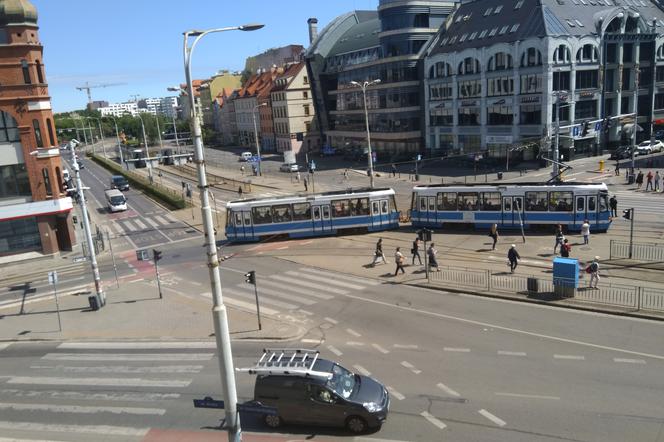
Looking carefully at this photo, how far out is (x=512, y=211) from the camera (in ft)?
107

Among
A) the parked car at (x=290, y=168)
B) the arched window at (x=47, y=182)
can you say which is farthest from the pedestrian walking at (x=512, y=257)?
the parked car at (x=290, y=168)

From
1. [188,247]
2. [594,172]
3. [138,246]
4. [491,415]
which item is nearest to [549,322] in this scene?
[491,415]

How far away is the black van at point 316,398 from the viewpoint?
12.7 meters

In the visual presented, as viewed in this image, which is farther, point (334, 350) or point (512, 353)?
point (334, 350)

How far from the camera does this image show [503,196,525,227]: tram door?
3231cm

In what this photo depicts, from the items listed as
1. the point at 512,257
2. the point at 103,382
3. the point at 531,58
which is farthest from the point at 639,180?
the point at 103,382

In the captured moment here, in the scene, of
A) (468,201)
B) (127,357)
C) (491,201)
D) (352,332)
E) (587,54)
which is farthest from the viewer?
(587,54)

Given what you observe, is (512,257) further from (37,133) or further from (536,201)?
(37,133)

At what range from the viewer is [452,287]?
23484 mm

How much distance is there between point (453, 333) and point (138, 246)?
1076 inches

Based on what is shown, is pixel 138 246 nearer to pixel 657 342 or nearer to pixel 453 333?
pixel 453 333

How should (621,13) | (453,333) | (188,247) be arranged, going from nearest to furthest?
(453,333)
(188,247)
(621,13)

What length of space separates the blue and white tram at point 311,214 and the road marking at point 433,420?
2278 centimetres

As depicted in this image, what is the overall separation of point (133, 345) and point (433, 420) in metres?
12.0
